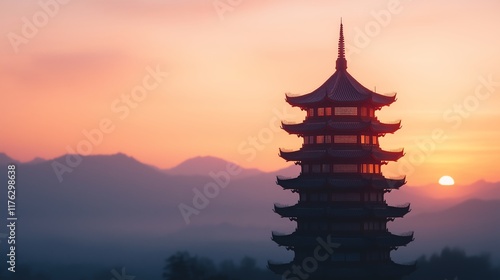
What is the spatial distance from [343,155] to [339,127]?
2.32 meters

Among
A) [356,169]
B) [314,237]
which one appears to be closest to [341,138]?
[356,169]

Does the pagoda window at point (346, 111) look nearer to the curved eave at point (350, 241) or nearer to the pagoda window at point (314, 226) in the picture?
the pagoda window at point (314, 226)

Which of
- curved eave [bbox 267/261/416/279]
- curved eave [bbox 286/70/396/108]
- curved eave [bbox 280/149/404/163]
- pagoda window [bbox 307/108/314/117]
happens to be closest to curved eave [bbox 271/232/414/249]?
curved eave [bbox 267/261/416/279]

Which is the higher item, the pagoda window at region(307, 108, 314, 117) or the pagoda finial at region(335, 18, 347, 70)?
the pagoda finial at region(335, 18, 347, 70)

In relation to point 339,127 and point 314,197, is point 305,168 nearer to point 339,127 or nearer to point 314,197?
point 314,197

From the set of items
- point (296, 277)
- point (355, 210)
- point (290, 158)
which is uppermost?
point (290, 158)

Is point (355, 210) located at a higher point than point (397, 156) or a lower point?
lower

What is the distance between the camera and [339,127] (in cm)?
6738

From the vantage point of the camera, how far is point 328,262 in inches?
2648

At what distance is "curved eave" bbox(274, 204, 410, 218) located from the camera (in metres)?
66.7

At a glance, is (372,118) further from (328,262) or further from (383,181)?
(328,262)

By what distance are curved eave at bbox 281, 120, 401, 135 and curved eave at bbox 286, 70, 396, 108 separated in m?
1.73

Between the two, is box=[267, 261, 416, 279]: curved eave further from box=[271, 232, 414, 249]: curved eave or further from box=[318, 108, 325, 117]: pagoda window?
box=[318, 108, 325, 117]: pagoda window

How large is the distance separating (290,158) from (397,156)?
9140mm
